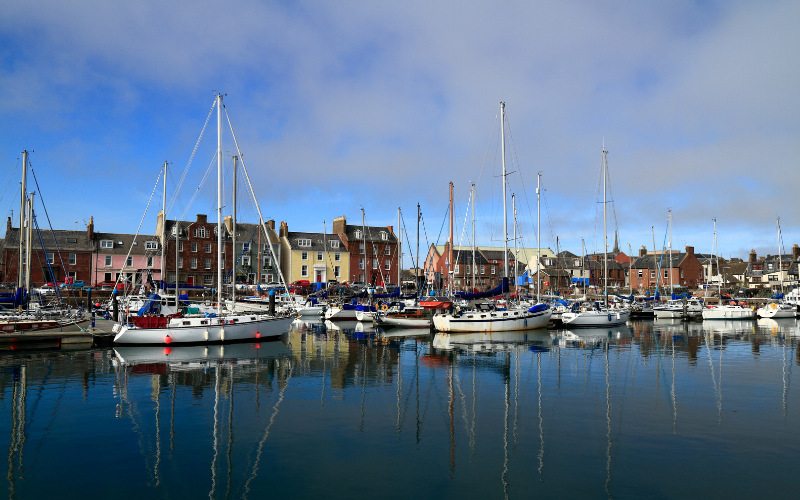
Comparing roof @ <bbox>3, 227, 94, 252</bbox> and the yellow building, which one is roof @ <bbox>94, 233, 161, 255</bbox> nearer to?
roof @ <bbox>3, 227, 94, 252</bbox>

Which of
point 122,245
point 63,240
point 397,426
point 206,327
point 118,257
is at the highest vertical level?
point 63,240

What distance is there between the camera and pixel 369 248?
92.6 m

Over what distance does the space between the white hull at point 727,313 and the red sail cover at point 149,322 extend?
53.6 meters

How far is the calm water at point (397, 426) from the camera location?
11.0 meters

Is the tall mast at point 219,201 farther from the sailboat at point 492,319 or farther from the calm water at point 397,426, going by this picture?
the sailboat at point 492,319

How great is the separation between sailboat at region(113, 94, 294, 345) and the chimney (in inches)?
2248

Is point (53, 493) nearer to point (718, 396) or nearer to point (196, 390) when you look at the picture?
point (196, 390)

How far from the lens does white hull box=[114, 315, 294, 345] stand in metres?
30.6

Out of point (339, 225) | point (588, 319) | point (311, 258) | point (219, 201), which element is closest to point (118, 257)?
point (311, 258)

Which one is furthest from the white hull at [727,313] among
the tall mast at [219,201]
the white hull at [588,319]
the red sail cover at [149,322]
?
the red sail cover at [149,322]

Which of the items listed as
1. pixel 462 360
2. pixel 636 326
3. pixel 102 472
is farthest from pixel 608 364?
pixel 636 326

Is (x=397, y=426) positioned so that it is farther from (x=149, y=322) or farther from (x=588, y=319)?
(x=588, y=319)

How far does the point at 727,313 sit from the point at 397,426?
55.8 meters

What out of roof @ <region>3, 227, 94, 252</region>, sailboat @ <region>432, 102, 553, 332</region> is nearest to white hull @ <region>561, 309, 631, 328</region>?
sailboat @ <region>432, 102, 553, 332</region>
